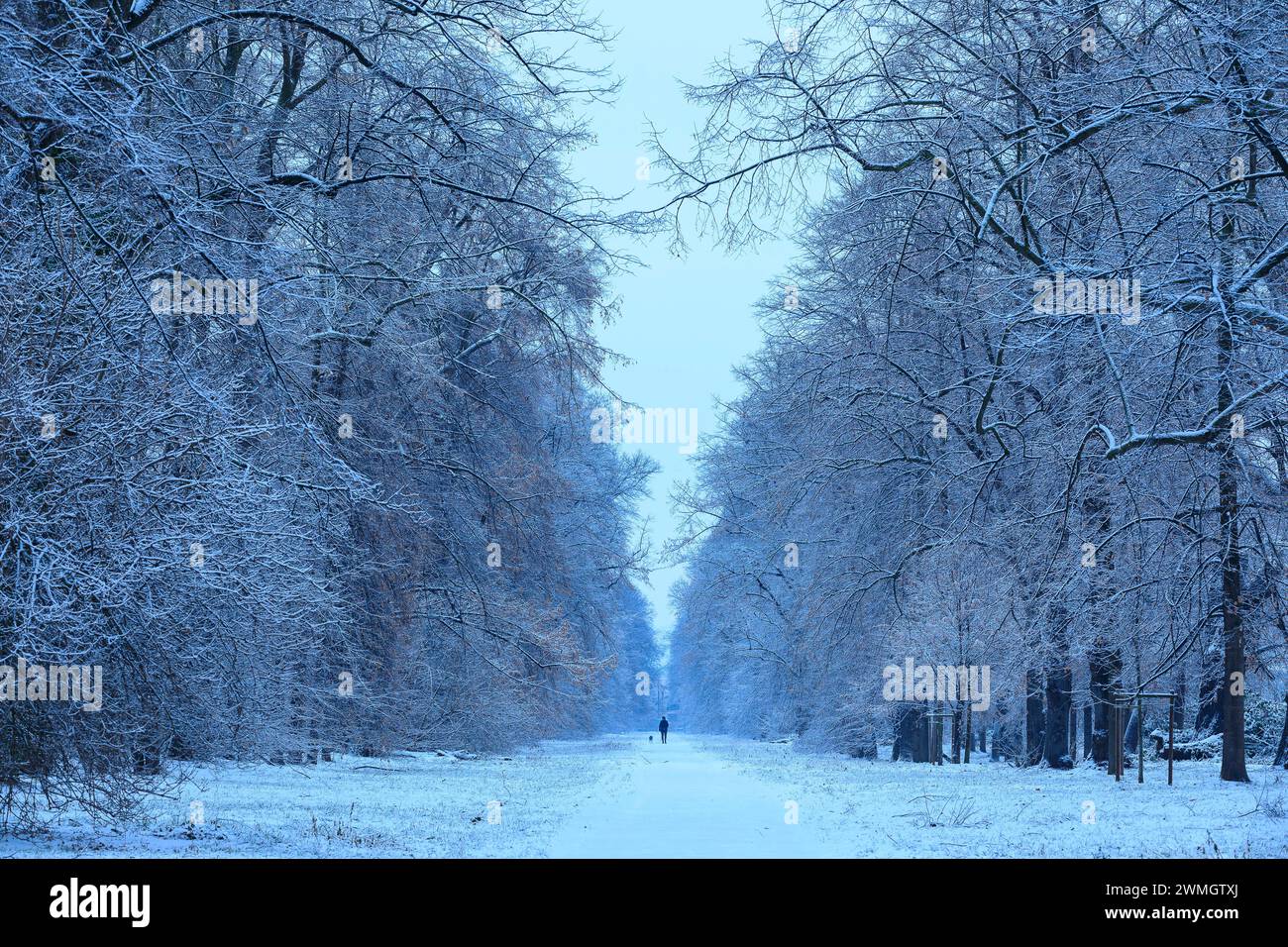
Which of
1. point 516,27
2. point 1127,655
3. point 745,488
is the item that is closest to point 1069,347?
point 516,27

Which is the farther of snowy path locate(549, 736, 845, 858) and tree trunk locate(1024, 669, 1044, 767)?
tree trunk locate(1024, 669, 1044, 767)

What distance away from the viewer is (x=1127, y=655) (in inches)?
788

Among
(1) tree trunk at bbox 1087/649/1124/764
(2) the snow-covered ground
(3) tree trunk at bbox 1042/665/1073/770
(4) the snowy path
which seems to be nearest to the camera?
(2) the snow-covered ground

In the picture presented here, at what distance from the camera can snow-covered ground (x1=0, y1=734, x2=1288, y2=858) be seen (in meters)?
10.4

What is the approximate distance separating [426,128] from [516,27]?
2.15m

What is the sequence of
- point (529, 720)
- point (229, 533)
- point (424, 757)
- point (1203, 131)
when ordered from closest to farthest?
point (229, 533) → point (1203, 131) → point (424, 757) → point (529, 720)

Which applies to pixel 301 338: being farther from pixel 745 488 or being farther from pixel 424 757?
pixel 745 488

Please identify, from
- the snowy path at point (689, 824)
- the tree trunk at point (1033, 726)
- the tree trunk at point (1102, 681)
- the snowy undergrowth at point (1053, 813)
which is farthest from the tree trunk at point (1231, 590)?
the tree trunk at point (1033, 726)

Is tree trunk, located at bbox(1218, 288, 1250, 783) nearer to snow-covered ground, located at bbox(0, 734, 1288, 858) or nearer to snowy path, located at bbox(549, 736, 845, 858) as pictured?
snow-covered ground, located at bbox(0, 734, 1288, 858)

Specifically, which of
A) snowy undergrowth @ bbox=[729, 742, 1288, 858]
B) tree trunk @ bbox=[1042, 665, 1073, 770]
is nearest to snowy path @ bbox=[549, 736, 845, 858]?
snowy undergrowth @ bbox=[729, 742, 1288, 858]

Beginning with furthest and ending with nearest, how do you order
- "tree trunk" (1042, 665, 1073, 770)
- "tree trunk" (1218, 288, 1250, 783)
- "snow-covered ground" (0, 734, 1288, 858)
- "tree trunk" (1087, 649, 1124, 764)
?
"tree trunk" (1042, 665, 1073, 770) < "tree trunk" (1087, 649, 1124, 764) < "tree trunk" (1218, 288, 1250, 783) < "snow-covered ground" (0, 734, 1288, 858)

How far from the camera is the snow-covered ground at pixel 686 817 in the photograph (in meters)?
10.4

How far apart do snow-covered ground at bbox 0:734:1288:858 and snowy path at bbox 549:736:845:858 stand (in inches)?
1.3
